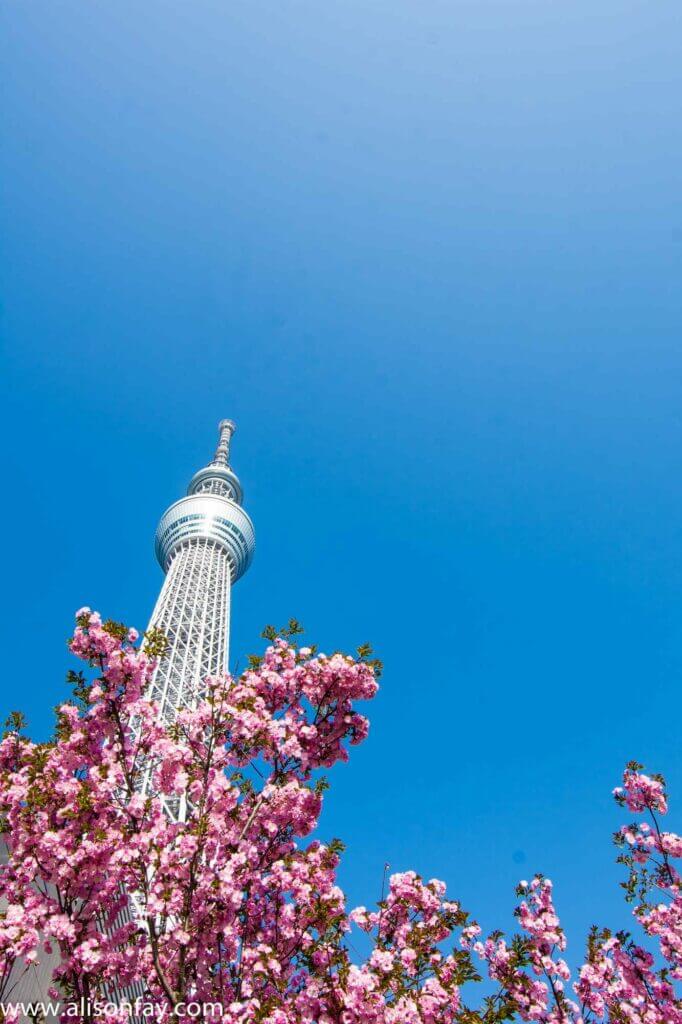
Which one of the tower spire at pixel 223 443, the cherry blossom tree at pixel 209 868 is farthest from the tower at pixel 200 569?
the cherry blossom tree at pixel 209 868

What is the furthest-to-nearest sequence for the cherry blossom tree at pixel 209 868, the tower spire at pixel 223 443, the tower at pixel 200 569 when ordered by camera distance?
1. the tower spire at pixel 223 443
2. the tower at pixel 200 569
3. the cherry blossom tree at pixel 209 868

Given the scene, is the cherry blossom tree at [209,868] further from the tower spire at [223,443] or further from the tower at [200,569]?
the tower spire at [223,443]

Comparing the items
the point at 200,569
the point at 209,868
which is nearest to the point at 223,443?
the point at 200,569

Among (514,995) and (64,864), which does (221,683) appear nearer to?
(64,864)

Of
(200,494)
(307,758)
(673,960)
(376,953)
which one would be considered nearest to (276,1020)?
(376,953)

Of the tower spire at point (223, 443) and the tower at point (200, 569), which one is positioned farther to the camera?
the tower spire at point (223, 443)

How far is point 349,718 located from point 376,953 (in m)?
2.08

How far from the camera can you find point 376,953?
5.26 metres

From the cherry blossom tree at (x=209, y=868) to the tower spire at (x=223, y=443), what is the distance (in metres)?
62.0

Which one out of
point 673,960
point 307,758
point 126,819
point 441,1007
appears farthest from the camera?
point 673,960

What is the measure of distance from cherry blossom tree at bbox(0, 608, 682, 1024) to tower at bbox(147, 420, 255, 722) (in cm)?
3859

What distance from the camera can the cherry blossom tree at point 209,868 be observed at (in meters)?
5.01

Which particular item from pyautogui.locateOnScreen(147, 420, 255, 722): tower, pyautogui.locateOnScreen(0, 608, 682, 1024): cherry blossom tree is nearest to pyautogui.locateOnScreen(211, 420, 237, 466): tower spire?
pyautogui.locateOnScreen(147, 420, 255, 722): tower

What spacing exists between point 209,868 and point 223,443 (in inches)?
2715
